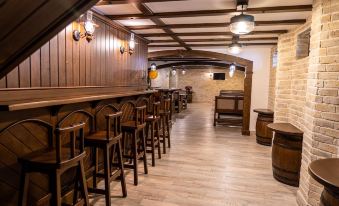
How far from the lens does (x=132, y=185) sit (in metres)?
3.18

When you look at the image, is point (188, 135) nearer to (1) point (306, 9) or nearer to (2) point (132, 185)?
(2) point (132, 185)

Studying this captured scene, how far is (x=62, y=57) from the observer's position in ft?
9.29

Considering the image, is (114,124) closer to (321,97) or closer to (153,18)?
(153,18)

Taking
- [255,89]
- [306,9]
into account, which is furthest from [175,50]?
[306,9]

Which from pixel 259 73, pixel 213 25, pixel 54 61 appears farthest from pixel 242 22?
pixel 259 73

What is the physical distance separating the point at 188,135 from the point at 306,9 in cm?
387

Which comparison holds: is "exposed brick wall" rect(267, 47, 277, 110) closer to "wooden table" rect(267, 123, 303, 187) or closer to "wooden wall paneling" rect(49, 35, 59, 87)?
"wooden table" rect(267, 123, 303, 187)

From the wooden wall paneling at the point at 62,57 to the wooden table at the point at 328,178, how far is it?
263 centimetres

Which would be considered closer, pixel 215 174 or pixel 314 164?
pixel 314 164

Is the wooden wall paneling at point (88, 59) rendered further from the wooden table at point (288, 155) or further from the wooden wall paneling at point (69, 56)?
the wooden table at point (288, 155)

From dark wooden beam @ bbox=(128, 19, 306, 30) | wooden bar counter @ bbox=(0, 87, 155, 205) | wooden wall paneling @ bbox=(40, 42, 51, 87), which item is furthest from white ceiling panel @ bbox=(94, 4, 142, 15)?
wooden bar counter @ bbox=(0, 87, 155, 205)

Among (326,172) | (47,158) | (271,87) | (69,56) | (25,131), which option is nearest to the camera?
(326,172)

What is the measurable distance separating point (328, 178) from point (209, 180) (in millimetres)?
2036

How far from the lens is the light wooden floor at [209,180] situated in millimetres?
2818
